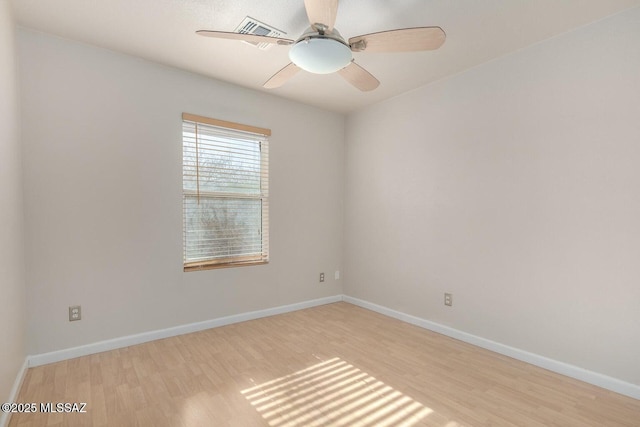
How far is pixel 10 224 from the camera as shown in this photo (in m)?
1.95

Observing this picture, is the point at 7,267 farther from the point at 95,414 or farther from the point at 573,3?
the point at 573,3

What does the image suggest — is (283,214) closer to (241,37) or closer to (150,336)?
(150,336)

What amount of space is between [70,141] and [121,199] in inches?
22.5

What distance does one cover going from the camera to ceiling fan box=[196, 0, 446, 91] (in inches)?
63.4

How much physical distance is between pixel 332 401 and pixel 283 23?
260 cm

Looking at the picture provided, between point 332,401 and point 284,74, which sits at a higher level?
point 284,74

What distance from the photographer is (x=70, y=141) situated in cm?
246

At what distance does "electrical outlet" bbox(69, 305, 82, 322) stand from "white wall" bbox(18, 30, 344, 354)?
0.16 ft

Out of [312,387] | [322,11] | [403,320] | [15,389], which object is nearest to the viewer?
[322,11]

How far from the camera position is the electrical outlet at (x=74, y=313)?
2471mm

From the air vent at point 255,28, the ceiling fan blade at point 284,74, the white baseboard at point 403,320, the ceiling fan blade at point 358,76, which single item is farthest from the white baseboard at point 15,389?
the ceiling fan blade at point 358,76

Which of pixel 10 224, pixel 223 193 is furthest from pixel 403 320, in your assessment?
pixel 10 224

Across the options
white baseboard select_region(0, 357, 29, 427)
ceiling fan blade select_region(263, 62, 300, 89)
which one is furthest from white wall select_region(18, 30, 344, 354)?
ceiling fan blade select_region(263, 62, 300, 89)

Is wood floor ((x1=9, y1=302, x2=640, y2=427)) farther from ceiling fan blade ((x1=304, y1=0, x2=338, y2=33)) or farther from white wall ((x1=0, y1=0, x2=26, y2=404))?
ceiling fan blade ((x1=304, y1=0, x2=338, y2=33))
